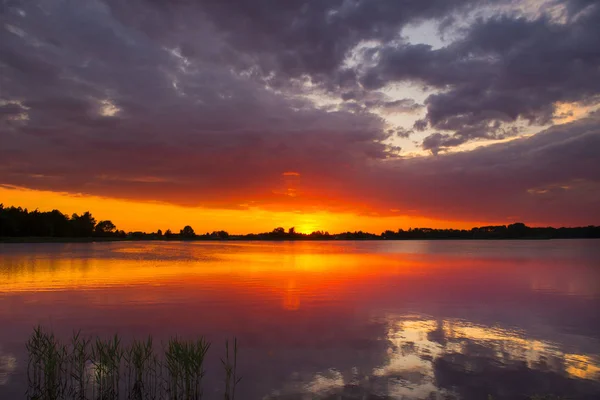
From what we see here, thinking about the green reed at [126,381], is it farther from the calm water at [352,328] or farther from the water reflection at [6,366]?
the calm water at [352,328]

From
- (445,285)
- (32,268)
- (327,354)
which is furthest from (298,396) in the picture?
(32,268)

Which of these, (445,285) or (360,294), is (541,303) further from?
(360,294)

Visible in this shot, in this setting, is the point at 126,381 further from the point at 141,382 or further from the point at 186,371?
the point at 186,371

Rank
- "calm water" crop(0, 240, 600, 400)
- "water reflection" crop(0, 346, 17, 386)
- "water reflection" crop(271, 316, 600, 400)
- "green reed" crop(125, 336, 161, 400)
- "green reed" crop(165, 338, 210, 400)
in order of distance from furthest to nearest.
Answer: "calm water" crop(0, 240, 600, 400)
"water reflection" crop(0, 346, 17, 386)
"water reflection" crop(271, 316, 600, 400)
"green reed" crop(125, 336, 161, 400)
"green reed" crop(165, 338, 210, 400)

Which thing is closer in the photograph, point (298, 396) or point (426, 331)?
point (298, 396)

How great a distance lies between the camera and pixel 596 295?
3766 cm

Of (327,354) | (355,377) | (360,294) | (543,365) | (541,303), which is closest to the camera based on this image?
(355,377)

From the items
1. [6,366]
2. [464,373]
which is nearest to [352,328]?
[464,373]

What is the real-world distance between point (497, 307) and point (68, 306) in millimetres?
32730

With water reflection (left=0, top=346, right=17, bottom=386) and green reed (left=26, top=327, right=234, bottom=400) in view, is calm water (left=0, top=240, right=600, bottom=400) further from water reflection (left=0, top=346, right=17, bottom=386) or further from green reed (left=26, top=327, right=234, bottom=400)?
green reed (left=26, top=327, right=234, bottom=400)

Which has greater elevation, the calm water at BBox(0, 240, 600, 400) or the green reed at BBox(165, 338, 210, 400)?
the green reed at BBox(165, 338, 210, 400)

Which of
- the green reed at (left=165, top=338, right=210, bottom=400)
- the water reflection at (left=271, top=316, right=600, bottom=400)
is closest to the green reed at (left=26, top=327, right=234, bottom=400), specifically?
the green reed at (left=165, top=338, right=210, bottom=400)

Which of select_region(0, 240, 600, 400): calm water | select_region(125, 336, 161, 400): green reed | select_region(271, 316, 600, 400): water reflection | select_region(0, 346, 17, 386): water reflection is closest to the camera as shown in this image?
select_region(125, 336, 161, 400): green reed

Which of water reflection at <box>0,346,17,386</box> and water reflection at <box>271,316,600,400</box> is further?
water reflection at <box>0,346,17,386</box>
